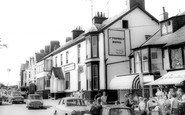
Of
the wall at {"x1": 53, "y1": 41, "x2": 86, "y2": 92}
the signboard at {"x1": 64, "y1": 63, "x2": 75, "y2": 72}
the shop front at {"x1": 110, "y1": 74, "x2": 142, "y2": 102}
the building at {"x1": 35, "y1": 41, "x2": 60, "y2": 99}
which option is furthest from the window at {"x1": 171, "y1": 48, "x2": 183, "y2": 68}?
the building at {"x1": 35, "y1": 41, "x2": 60, "y2": 99}

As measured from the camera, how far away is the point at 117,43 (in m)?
27.4

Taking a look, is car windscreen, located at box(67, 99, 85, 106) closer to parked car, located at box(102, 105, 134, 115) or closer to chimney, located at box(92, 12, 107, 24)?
parked car, located at box(102, 105, 134, 115)

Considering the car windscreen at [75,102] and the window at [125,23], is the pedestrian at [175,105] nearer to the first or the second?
the car windscreen at [75,102]

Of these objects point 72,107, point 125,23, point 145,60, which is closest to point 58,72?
point 125,23

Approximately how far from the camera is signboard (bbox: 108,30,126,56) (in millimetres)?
27141

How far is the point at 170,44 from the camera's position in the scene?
66.4ft

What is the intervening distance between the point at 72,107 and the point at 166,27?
14077mm

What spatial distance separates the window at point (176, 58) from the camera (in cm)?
1986

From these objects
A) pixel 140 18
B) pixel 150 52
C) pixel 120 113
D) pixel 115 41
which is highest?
pixel 140 18

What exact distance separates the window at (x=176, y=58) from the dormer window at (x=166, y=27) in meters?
3.48

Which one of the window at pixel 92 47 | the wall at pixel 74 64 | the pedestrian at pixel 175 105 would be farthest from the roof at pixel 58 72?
the pedestrian at pixel 175 105

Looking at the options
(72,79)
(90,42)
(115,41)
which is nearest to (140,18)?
(115,41)

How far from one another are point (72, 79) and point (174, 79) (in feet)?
62.4

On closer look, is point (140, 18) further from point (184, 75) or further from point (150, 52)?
point (184, 75)
